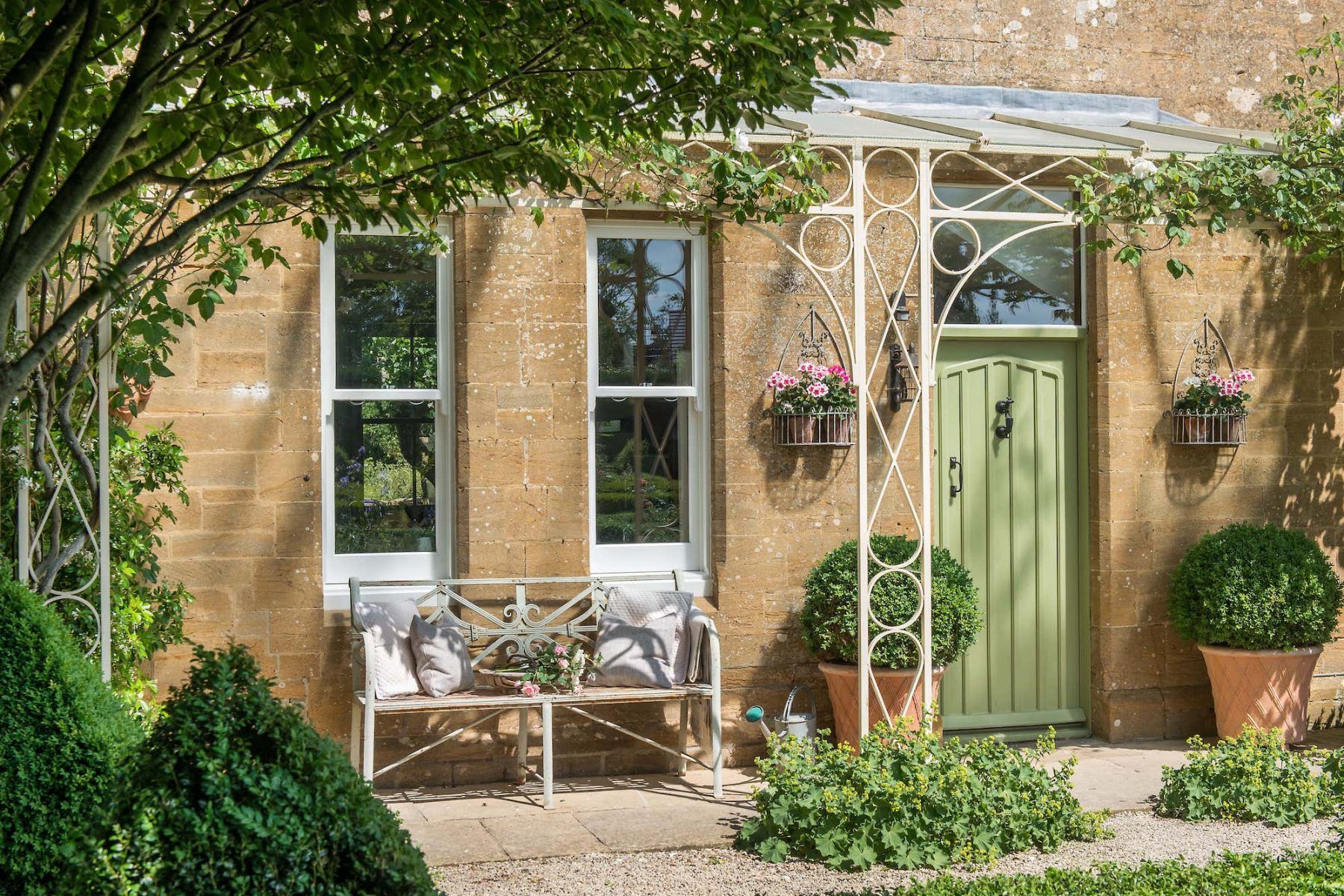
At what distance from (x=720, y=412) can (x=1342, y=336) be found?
3882 mm

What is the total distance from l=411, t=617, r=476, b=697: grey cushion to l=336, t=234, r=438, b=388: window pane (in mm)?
1332

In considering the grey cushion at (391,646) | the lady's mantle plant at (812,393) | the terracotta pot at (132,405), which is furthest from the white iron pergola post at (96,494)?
the lady's mantle plant at (812,393)

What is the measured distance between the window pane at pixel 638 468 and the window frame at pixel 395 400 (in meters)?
0.81

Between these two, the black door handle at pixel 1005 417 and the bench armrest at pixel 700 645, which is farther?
the black door handle at pixel 1005 417

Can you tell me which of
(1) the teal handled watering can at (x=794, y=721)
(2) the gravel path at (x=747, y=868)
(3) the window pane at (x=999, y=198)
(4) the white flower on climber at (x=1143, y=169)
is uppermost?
(3) the window pane at (x=999, y=198)

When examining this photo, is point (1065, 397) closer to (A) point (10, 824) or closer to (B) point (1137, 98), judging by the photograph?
(B) point (1137, 98)

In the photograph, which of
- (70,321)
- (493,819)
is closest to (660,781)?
(493,819)

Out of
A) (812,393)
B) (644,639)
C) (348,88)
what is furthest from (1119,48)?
(348,88)

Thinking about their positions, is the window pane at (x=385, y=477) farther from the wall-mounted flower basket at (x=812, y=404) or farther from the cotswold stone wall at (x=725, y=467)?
the wall-mounted flower basket at (x=812, y=404)

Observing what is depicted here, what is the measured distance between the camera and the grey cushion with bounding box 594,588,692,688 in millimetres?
6539

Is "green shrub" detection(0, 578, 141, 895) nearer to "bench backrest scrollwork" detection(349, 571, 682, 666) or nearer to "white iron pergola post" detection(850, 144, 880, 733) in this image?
"bench backrest scrollwork" detection(349, 571, 682, 666)

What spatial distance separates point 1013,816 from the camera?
18.0 feet

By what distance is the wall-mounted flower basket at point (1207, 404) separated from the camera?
298 inches

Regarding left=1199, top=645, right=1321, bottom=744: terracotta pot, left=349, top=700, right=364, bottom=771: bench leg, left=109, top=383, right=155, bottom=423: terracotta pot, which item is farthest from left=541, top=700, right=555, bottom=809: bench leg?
left=1199, top=645, right=1321, bottom=744: terracotta pot
